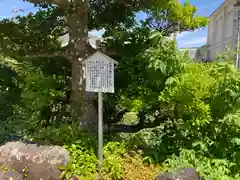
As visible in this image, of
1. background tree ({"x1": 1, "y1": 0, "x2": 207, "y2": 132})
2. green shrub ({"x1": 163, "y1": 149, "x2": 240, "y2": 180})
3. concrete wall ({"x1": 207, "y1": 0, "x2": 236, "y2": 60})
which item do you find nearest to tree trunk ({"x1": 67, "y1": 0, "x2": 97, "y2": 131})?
background tree ({"x1": 1, "y1": 0, "x2": 207, "y2": 132})

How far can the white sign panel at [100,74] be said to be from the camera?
330 cm

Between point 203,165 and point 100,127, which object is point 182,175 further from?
point 100,127

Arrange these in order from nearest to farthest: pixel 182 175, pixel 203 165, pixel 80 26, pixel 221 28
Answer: pixel 182 175 → pixel 203 165 → pixel 80 26 → pixel 221 28

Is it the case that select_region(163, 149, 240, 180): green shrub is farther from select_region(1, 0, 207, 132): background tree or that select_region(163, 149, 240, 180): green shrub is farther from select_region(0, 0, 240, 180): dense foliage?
select_region(1, 0, 207, 132): background tree

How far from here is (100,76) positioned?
332cm

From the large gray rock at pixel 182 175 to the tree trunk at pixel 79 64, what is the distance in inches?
56.6

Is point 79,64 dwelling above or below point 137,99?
above

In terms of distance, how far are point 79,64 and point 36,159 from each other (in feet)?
4.50

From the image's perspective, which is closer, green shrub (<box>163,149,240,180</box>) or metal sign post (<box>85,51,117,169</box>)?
green shrub (<box>163,149,240,180</box>)

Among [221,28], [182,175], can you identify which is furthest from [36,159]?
[221,28]

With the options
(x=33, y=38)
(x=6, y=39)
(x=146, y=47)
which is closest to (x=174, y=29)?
(x=146, y=47)

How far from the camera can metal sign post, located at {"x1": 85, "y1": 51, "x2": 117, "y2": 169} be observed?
3.29 metres

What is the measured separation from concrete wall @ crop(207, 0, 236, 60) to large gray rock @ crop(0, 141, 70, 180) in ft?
36.2

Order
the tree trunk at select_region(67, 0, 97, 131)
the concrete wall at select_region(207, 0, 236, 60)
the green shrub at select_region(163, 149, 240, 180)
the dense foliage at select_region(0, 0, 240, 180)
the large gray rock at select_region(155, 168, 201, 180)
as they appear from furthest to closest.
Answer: the concrete wall at select_region(207, 0, 236, 60)
the tree trunk at select_region(67, 0, 97, 131)
the dense foliage at select_region(0, 0, 240, 180)
the green shrub at select_region(163, 149, 240, 180)
the large gray rock at select_region(155, 168, 201, 180)
